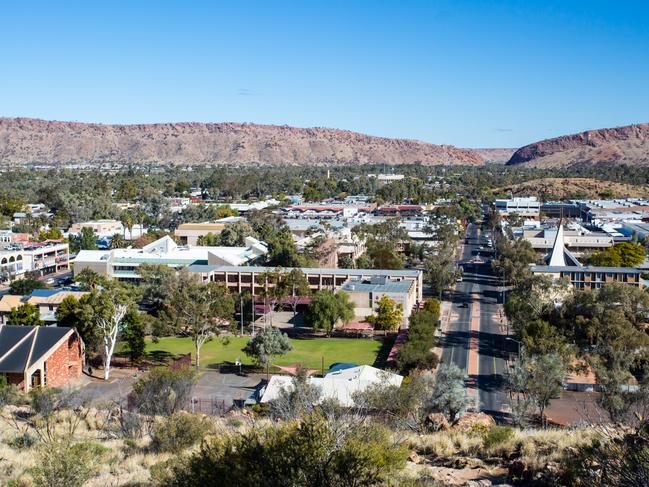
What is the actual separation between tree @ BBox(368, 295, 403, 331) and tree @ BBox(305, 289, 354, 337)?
5.58 ft

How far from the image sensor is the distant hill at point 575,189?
5635 inches

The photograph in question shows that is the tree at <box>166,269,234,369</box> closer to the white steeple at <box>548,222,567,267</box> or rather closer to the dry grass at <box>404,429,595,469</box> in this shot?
the dry grass at <box>404,429,595,469</box>

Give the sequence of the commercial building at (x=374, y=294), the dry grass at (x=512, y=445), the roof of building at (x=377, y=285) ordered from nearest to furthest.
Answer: the dry grass at (x=512, y=445)
the commercial building at (x=374, y=294)
the roof of building at (x=377, y=285)

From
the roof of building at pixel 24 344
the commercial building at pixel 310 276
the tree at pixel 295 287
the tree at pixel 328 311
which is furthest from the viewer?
the commercial building at pixel 310 276

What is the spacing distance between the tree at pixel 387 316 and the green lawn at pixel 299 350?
155 centimetres

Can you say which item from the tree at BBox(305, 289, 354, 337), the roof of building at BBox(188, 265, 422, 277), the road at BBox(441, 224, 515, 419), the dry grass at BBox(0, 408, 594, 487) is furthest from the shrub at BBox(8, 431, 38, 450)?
the roof of building at BBox(188, 265, 422, 277)

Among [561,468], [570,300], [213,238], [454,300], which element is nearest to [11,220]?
[213,238]

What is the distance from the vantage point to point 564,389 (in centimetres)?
3547

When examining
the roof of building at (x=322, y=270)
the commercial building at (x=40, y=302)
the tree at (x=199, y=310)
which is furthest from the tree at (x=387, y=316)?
the commercial building at (x=40, y=302)

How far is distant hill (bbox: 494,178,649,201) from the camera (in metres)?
143

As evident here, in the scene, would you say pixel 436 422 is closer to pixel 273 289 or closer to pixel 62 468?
pixel 62 468

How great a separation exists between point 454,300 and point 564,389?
23.7 metres

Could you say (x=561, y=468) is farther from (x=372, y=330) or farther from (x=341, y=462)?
(x=372, y=330)

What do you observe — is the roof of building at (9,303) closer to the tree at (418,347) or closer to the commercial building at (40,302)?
the commercial building at (40,302)
